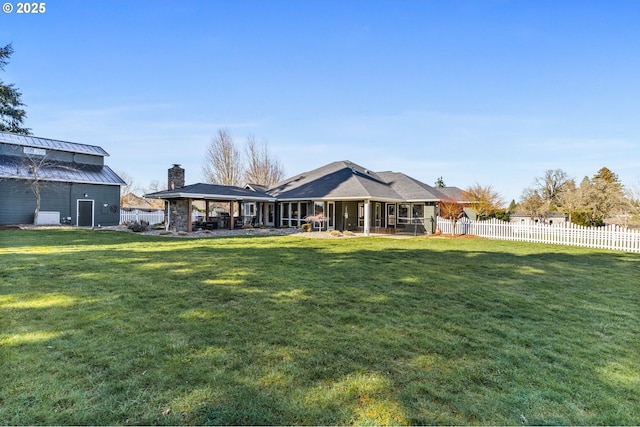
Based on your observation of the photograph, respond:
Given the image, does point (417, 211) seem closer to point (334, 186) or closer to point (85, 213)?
point (334, 186)

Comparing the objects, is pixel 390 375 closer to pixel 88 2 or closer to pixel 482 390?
pixel 482 390

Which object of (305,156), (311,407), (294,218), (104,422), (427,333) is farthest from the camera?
(305,156)

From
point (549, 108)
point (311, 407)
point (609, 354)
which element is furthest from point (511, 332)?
point (549, 108)

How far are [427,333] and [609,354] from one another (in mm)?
1841

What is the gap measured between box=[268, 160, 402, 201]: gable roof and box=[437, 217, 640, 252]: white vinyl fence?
15.7 ft

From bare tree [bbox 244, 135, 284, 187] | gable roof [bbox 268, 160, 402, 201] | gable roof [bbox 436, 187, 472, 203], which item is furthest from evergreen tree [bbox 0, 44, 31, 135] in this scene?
gable roof [bbox 436, 187, 472, 203]

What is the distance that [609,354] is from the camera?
3.36 metres

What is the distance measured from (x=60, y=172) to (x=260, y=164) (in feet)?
67.6

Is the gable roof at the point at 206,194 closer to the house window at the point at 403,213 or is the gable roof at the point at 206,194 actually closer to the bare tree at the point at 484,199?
the house window at the point at 403,213

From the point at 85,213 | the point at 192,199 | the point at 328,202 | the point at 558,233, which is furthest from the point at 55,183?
the point at 558,233

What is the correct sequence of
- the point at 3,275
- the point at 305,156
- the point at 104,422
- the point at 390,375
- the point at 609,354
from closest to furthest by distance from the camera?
the point at 104,422 < the point at 390,375 < the point at 609,354 < the point at 3,275 < the point at 305,156

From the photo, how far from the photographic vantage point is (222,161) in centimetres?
3647

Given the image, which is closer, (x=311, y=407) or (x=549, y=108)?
(x=311, y=407)

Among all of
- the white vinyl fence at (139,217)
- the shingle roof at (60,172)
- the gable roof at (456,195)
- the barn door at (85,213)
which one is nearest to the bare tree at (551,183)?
the gable roof at (456,195)
